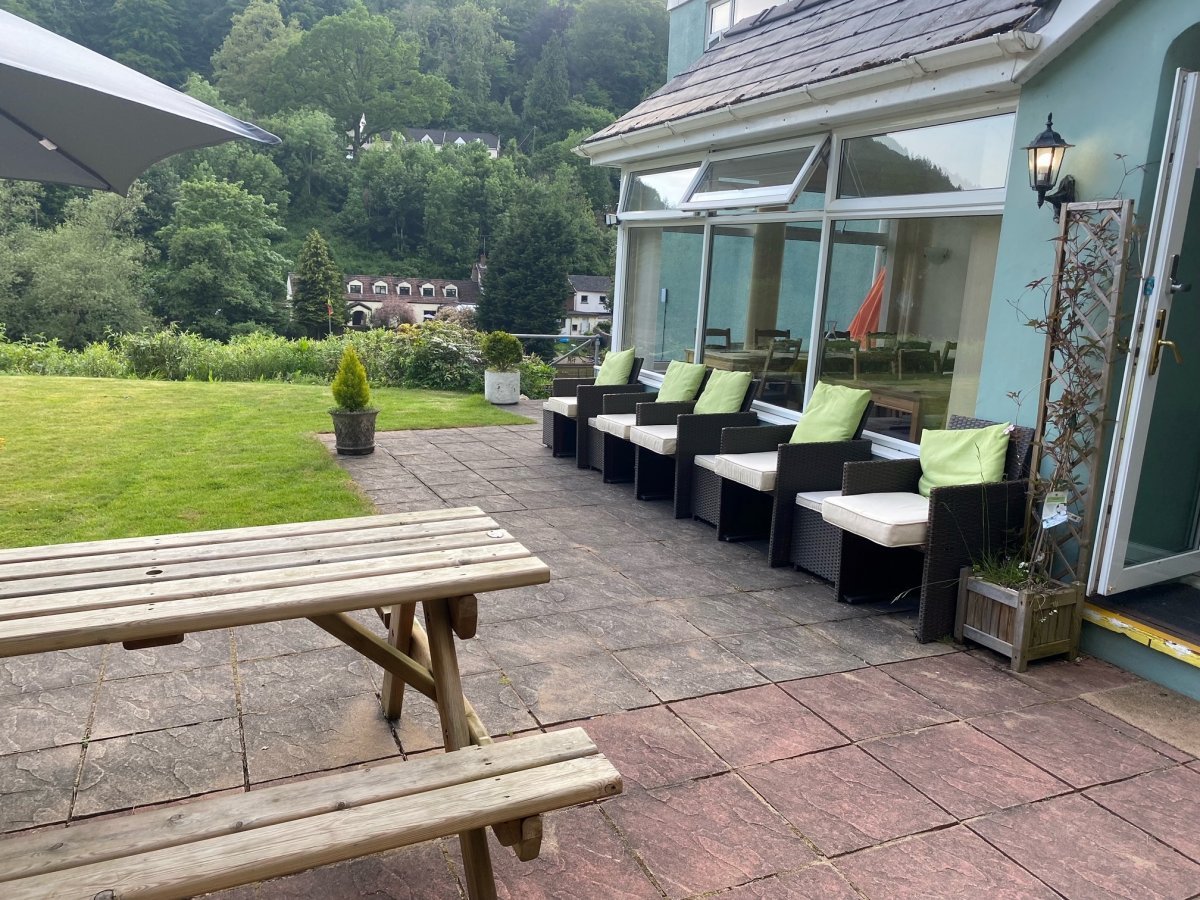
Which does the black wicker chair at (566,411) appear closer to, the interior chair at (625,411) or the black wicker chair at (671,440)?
the interior chair at (625,411)

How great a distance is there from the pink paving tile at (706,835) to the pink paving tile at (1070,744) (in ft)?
3.24

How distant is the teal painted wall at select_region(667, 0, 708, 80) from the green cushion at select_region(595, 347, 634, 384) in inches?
162

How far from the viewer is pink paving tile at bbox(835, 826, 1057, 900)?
6.85 feet

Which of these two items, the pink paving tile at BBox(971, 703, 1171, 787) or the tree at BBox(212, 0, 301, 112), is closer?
the pink paving tile at BBox(971, 703, 1171, 787)

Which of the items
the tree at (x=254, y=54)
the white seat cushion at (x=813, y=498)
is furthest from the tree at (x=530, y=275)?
the white seat cushion at (x=813, y=498)

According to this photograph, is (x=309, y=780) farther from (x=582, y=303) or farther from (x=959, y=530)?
(x=582, y=303)

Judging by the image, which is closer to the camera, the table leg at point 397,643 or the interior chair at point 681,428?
the table leg at point 397,643

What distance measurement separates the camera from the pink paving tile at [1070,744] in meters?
2.67

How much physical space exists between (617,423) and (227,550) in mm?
3963

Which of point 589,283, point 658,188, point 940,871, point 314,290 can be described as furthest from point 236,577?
point 314,290

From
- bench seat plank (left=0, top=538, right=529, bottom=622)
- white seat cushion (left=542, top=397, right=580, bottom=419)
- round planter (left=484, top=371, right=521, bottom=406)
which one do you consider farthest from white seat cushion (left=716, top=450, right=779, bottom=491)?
round planter (left=484, top=371, right=521, bottom=406)

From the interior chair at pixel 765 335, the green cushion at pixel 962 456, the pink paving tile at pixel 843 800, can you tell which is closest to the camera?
the pink paving tile at pixel 843 800

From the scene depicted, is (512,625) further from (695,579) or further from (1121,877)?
(1121,877)

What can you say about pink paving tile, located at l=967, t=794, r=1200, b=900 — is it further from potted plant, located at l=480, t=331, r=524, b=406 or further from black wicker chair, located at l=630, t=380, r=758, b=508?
potted plant, located at l=480, t=331, r=524, b=406
